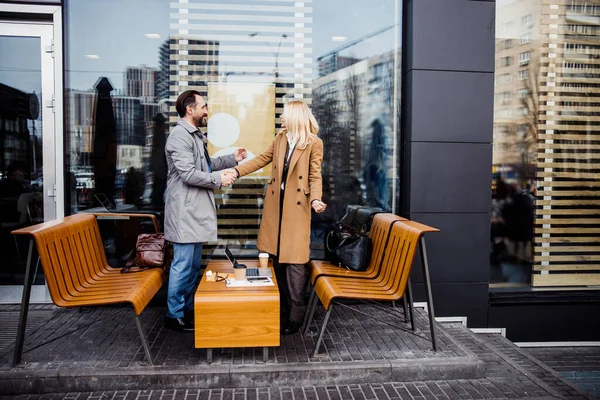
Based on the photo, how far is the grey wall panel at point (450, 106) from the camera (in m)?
5.79

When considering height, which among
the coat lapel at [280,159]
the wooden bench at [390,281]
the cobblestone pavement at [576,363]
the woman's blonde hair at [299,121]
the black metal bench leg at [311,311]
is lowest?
the cobblestone pavement at [576,363]

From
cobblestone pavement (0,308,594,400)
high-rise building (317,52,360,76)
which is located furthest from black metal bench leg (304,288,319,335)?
high-rise building (317,52,360,76)

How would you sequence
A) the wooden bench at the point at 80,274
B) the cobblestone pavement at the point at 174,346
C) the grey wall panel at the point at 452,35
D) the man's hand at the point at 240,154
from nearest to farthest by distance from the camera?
the wooden bench at the point at 80,274 < the cobblestone pavement at the point at 174,346 < the man's hand at the point at 240,154 < the grey wall panel at the point at 452,35

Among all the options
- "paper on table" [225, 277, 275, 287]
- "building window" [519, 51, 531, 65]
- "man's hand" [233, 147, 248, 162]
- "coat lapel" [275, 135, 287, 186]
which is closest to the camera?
"paper on table" [225, 277, 275, 287]

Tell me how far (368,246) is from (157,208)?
104 inches

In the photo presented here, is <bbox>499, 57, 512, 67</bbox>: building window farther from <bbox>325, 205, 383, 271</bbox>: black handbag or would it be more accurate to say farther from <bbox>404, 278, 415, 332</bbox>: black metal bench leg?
<bbox>404, 278, 415, 332</bbox>: black metal bench leg

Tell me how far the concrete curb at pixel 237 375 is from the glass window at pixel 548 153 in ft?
8.35

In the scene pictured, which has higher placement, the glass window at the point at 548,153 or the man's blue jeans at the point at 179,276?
the glass window at the point at 548,153

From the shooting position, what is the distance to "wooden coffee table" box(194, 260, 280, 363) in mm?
4043

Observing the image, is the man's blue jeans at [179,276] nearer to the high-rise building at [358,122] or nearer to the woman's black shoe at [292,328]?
the woman's black shoe at [292,328]

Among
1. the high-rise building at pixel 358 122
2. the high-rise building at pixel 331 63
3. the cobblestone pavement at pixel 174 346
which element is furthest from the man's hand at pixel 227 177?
the high-rise building at pixel 331 63

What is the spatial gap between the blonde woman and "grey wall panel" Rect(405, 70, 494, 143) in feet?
4.98

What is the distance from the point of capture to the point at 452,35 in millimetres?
5793

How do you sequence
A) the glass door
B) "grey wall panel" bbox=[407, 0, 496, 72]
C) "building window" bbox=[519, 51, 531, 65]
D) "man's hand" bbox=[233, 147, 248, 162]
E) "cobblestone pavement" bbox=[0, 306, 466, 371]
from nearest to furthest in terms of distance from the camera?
"cobblestone pavement" bbox=[0, 306, 466, 371]
"man's hand" bbox=[233, 147, 248, 162]
"grey wall panel" bbox=[407, 0, 496, 72]
the glass door
"building window" bbox=[519, 51, 531, 65]
